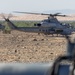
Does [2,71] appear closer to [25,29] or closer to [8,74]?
[8,74]

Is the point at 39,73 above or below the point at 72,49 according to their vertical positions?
below

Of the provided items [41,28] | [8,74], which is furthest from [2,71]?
[41,28]

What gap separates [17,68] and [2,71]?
112mm

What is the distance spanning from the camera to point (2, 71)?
2.69m

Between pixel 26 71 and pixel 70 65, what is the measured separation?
0.32 metres

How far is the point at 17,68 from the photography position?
273cm

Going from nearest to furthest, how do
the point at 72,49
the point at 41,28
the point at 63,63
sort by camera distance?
the point at 72,49, the point at 63,63, the point at 41,28

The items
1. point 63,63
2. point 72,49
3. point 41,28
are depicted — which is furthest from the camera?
point 41,28

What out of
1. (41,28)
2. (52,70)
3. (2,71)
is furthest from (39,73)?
(41,28)

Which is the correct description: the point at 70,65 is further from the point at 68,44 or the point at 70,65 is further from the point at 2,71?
the point at 2,71

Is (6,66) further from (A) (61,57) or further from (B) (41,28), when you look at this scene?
(B) (41,28)

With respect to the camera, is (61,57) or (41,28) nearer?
(61,57)

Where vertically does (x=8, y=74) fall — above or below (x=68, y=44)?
below

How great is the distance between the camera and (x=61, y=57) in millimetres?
2588
